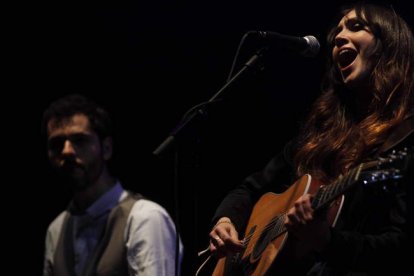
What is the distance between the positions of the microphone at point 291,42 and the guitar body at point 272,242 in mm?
494

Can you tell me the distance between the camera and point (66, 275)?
394cm

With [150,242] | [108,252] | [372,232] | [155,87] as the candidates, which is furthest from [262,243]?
[155,87]

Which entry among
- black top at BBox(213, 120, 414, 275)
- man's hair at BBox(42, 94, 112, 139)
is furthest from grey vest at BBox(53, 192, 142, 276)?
black top at BBox(213, 120, 414, 275)

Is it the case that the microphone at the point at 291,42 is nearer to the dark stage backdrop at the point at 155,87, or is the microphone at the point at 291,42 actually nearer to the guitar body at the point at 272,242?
the guitar body at the point at 272,242

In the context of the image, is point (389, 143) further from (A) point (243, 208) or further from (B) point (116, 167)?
(B) point (116, 167)

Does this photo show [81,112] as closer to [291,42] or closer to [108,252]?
[108,252]

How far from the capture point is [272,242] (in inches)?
97.3

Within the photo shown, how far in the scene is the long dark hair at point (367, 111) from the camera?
252 cm

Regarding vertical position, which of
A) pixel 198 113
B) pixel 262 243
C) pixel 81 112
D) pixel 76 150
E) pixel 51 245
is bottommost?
pixel 51 245

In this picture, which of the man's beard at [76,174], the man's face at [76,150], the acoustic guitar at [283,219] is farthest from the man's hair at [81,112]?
→ the acoustic guitar at [283,219]

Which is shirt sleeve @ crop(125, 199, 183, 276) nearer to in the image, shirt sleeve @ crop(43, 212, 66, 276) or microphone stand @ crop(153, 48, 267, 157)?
shirt sleeve @ crop(43, 212, 66, 276)

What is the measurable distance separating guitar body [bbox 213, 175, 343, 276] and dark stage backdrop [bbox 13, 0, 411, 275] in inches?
63.2

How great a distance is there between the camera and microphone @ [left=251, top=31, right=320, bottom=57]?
262 centimetres

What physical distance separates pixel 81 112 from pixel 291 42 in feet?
6.54
